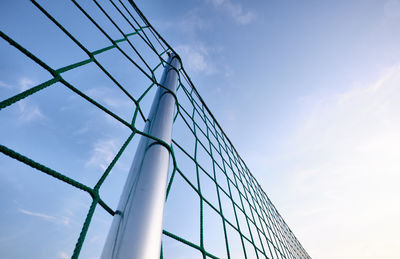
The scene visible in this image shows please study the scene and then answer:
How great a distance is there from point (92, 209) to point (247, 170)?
2431 millimetres

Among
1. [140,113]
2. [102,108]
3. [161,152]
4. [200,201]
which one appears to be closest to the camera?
[161,152]

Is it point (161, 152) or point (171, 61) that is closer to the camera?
point (161, 152)

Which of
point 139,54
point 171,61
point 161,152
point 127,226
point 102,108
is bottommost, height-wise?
point 127,226

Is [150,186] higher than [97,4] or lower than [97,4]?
lower

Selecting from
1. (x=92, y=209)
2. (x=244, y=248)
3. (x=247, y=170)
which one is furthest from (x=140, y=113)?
(x=247, y=170)

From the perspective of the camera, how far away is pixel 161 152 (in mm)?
503

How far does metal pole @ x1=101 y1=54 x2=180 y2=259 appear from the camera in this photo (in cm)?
31

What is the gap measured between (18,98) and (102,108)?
0.22 metres

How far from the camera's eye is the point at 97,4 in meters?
1.14

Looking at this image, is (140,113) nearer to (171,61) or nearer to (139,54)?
(171,61)

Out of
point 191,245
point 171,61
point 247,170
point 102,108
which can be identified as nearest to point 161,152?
point 102,108

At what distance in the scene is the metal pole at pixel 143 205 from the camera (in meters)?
0.31

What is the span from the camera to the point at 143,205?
0.37 meters

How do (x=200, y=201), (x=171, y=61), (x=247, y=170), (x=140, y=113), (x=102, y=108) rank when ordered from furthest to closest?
(x=247, y=170), (x=171, y=61), (x=200, y=201), (x=140, y=113), (x=102, y=108)
